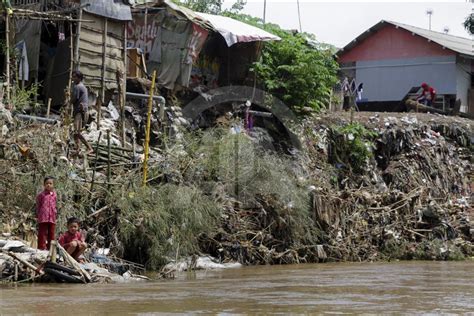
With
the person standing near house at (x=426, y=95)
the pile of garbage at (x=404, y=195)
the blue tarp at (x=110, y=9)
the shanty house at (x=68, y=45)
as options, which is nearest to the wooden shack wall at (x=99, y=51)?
the shanty house at (x=68, y=45)

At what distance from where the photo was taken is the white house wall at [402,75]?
93.0ft

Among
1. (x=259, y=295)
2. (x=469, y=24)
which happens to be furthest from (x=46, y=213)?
(x=469, y=24)

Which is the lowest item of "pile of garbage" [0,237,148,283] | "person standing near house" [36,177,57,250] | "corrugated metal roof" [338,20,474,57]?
"pile of garbage" [0,237,148,283]

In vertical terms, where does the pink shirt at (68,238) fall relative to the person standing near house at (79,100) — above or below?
below

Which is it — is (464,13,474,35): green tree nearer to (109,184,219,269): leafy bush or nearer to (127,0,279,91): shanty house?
(127,0,279,91): shanty house

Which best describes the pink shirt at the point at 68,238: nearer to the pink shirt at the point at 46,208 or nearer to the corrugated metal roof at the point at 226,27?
the pink shirt at the point at 46,208

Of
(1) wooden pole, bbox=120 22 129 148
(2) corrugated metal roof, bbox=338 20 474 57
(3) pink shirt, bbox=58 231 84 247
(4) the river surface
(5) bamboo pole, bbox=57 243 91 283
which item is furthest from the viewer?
(2) corrugated metal roof, bbox=338 20 474 57

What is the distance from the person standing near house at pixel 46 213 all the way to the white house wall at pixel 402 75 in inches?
777

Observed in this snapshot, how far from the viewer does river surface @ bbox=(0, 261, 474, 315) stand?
802 centimetres

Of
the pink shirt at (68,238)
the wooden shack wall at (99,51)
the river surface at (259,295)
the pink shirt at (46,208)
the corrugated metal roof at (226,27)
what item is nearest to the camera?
the river surface at (259,295)

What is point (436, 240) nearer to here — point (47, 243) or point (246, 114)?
point (246, 114)

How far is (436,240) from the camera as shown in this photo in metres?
17.0

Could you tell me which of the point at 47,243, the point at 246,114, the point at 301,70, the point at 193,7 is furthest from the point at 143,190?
the point at 193,7

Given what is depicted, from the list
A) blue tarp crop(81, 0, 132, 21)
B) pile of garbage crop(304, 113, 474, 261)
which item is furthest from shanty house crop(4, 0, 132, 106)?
pile of garbage crop(304, 113, 474, 261)
